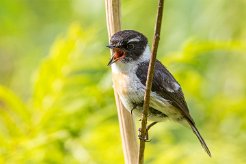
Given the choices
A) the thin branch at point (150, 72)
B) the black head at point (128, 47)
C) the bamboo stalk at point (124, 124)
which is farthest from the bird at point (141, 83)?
the thin branch at point (150, 72)

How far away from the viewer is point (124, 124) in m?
3.71

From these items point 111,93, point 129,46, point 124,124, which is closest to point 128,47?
point 129,46

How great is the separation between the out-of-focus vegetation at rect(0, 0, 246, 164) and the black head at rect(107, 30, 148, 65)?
22 cm

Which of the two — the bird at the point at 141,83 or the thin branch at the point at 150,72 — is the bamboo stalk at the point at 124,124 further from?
the bird at the point at 141,83

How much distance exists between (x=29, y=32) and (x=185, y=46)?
11.8 feet

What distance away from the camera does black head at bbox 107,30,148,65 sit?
4.21m

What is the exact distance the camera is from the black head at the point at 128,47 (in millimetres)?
4215

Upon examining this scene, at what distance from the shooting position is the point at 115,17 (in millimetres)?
3590

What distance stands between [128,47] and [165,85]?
0.31 m

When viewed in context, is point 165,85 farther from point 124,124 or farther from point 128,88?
point 124,124

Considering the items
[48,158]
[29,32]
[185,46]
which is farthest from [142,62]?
[29,32]

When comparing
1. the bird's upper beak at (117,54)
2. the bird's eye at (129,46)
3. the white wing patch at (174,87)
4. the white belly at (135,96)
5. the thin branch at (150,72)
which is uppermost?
the bird's eye at (129,46)

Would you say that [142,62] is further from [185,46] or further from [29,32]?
[29,32]

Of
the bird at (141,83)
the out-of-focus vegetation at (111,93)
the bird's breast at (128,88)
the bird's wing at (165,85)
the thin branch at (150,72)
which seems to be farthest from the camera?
the out-of-focus vegetation at (111,93)
